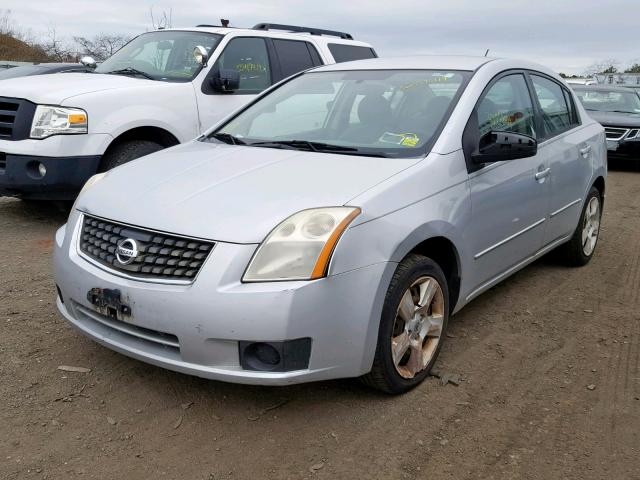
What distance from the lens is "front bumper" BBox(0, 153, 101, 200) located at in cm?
563

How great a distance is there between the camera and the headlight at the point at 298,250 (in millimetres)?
2686

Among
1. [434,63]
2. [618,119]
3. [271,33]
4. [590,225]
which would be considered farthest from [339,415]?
[618,119]

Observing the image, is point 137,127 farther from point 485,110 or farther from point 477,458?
point 477,458

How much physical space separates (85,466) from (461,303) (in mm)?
2088

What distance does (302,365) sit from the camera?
2.76 metres

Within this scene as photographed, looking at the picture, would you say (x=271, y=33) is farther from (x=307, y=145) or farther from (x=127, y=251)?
(x=127, y=251)

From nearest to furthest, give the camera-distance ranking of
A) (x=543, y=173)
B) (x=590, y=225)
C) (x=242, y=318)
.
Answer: (x=242, y=318), (x=543, y=173), (x=590, y=225)

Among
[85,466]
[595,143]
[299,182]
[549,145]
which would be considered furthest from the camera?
[595,143]

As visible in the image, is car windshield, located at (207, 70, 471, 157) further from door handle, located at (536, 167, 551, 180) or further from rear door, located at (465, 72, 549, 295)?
door handle, located at (536, 167, 551, 180)

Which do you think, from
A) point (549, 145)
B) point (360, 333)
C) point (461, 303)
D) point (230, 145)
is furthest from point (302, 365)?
point (549, 145)

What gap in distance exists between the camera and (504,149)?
141 inches

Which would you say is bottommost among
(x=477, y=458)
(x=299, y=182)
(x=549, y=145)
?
(x=477, y=458)

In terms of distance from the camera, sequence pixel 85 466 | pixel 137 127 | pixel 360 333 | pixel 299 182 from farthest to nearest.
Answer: pixel 137 127 < pixel 299 182 < pixel 360 333 < pixel 85 466

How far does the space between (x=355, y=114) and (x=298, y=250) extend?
1507mm
